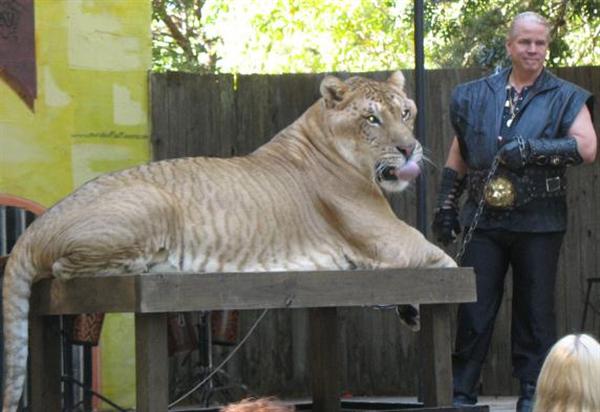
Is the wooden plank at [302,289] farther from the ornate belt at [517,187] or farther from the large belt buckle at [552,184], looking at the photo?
the large belt buckle at [552,184]

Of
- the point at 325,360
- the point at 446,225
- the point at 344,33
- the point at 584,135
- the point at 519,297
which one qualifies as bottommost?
the point at 325,360

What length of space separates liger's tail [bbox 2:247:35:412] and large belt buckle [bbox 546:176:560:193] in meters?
2.54

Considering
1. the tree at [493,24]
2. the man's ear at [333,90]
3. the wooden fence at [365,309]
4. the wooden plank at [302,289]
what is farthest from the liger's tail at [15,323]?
the tree at [493,24]

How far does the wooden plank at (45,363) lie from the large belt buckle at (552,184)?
93.1 inches

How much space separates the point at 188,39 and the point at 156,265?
1353cm

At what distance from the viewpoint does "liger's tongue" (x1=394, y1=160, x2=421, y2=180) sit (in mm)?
5590

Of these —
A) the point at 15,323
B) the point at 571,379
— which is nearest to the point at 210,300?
the point at 15,323

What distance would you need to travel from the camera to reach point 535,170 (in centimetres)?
673

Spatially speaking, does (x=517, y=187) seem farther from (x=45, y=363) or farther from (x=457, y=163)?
(x=45, y=363)

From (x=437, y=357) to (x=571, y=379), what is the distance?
224 centimetres

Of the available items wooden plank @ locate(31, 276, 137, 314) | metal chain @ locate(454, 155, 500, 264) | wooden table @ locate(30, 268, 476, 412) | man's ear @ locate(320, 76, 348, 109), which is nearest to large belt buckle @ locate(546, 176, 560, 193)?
metal chain @ locate(454, 155, 500, 264)

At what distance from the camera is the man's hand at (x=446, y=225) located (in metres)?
6.99

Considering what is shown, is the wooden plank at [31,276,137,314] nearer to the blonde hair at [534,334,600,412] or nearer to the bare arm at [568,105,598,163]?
the blonde hair at [534,334,600,412]

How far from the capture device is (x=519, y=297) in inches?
274
